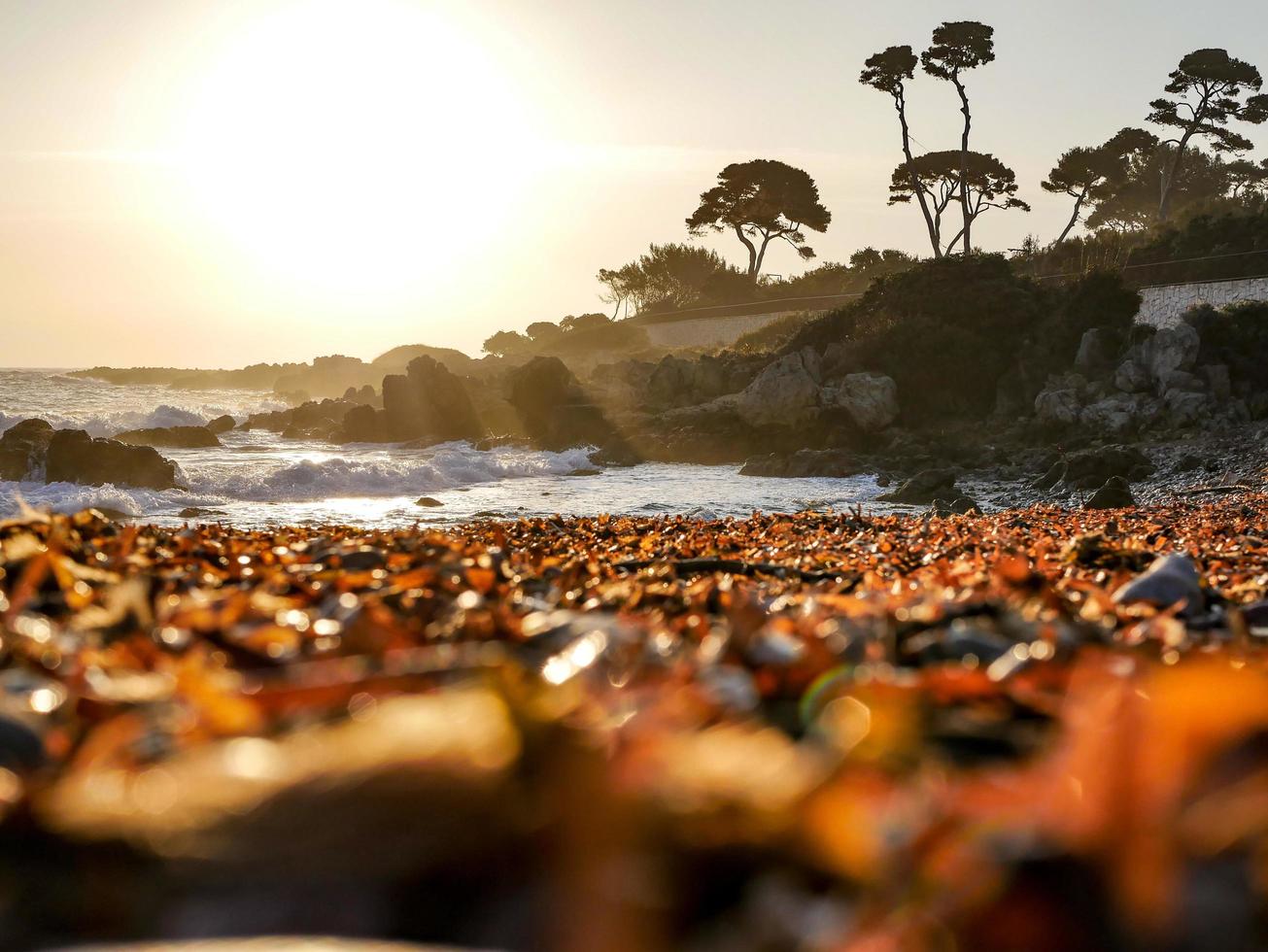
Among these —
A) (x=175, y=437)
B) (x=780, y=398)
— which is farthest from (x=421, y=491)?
(x=175, y=437)

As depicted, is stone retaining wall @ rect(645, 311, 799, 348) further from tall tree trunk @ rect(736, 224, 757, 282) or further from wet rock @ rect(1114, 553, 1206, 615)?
wet rock @ rect(1114, 553, 1206, 615)

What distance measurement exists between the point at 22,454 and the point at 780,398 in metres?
21.2

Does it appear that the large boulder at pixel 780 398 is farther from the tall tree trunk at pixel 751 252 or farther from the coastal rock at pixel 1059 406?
the tall tree trunk at pixel 751 252

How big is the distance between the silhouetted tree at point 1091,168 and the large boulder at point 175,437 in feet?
150

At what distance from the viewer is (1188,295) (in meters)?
38.0

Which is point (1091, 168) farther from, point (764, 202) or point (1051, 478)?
point (1051, 478)

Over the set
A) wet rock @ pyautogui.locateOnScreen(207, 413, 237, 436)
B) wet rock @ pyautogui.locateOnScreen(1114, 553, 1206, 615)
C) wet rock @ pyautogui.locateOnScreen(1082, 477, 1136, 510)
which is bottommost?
wet rock @ pyautogui.locateOnScreen(1082, 477, 1136, 510)

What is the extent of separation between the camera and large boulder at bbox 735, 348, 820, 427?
30641 millimetres

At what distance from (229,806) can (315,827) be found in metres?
0.13

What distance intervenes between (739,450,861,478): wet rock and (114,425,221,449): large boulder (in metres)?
20.0

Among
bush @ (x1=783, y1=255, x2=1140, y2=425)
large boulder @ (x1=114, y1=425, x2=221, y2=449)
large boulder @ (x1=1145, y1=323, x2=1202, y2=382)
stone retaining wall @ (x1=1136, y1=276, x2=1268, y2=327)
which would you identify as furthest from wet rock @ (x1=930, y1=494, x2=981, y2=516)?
large boulder @ (x1=114, y1=425, x2=221, y2=449)

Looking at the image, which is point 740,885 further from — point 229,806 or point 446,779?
point 229,806

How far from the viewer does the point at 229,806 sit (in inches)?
44.8

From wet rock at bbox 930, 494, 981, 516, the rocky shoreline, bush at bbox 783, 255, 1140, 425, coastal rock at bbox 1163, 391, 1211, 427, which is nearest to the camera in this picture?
the rocky shoreline
